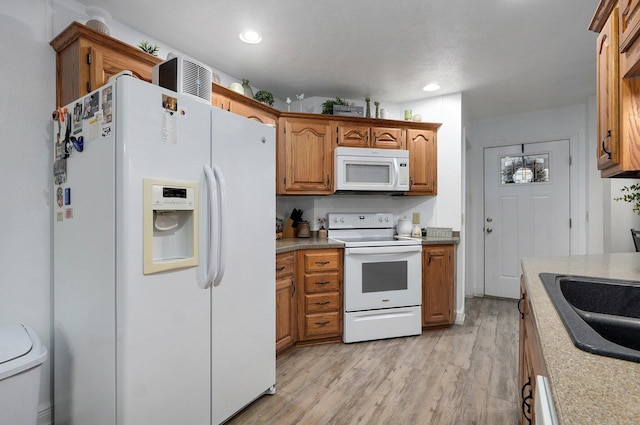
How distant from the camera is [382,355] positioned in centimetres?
254

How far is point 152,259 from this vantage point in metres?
1.31

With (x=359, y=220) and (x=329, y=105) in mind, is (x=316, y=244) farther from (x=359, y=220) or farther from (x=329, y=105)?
(x=329, y=105)

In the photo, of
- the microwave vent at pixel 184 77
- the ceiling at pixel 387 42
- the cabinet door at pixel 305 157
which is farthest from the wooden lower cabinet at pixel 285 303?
the ceiling at pixel 387 42

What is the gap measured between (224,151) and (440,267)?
7.74 feet

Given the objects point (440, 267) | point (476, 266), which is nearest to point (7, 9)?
point (440, 267)

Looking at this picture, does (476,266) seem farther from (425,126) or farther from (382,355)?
(382,355)

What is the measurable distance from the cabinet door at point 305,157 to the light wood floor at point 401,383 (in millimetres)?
1483

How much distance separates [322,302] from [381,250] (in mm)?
705

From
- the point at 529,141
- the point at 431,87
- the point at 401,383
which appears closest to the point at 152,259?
the point at 401,383

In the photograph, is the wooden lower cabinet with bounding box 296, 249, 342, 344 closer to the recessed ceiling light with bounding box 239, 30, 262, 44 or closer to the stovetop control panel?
the stovetop control panel

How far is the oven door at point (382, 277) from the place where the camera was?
2773 millimetres

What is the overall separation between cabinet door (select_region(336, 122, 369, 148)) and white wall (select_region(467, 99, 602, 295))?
171 cm

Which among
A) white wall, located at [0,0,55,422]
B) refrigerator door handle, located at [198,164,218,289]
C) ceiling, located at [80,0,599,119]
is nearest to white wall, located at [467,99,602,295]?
ceiling, located at [80,0,599,119]

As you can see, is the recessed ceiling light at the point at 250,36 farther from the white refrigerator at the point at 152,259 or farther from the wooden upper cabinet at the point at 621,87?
the wooden upper cabinet at the point at 621,87
